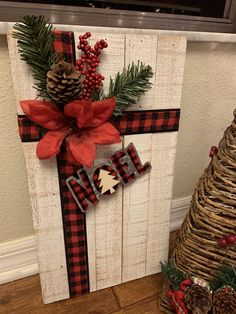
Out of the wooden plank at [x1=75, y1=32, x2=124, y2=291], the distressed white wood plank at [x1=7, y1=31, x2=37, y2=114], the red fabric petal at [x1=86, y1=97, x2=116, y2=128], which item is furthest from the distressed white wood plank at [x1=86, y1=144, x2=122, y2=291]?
the distressed white wood plank at [x1=7, y1=31, x2=37, y2=114]

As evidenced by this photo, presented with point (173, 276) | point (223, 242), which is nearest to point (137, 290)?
point (173, 276)

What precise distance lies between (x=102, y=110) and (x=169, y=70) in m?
0.23

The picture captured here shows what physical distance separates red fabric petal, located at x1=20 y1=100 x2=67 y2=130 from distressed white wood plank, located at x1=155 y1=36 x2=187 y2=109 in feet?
0.92

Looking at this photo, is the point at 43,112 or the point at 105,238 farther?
Answer: the point at 105,238

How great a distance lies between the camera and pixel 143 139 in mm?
775

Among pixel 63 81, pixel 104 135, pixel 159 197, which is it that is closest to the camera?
pixel 63 81

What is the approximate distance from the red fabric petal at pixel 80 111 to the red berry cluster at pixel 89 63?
5 centimetres

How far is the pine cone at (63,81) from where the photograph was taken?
1.80 feet

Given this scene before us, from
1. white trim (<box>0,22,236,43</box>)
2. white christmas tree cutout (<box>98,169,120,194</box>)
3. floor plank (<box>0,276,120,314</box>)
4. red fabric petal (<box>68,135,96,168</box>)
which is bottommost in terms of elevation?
floor plank (<box>0,276,120,314</box>)

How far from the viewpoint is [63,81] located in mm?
554

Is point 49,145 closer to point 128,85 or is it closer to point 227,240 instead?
point 128,85

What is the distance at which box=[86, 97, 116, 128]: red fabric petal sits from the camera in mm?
631

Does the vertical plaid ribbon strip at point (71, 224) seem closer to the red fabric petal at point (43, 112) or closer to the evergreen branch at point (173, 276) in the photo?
the red fabric petal at point (43, 112)

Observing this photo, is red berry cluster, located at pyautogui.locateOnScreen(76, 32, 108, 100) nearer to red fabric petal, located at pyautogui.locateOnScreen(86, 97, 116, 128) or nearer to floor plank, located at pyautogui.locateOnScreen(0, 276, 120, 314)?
red fabric petal, located at pyautogui.locateOnScreen(86, 97, 116, 128)
